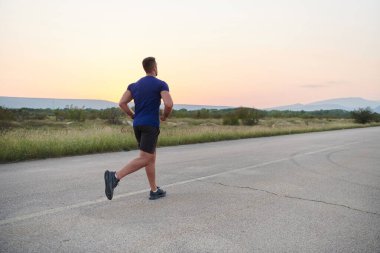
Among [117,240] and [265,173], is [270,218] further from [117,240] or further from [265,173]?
[265,173]

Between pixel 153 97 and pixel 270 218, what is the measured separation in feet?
7.28

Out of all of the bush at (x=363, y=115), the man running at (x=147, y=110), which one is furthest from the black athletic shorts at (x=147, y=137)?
the bush at (x=363, y=115)

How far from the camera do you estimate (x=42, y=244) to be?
10.7 feet

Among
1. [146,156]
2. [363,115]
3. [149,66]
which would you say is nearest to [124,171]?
[146,156]

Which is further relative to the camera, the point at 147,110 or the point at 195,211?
the point at 147,110

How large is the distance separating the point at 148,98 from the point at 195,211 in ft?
5.46

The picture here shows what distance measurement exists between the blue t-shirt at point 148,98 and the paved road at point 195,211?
1170 millimetres

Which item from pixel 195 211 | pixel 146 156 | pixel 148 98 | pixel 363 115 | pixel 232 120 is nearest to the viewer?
pixel 195 211

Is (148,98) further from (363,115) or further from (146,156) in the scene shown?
(363,115)

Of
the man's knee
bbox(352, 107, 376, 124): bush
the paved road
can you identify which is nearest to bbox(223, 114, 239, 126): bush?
bbox(352, 107, 376, 124): bush

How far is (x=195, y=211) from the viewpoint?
4484mm

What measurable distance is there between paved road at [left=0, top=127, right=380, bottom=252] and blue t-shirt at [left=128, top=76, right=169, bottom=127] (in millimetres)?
1170

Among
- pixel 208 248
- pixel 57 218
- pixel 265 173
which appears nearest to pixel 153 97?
pixel 57 218

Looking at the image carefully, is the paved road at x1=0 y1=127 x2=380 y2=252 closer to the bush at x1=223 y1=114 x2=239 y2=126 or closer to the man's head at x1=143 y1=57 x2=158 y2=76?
the man's head at x1=143 y1=57 x2=158 y2=76
